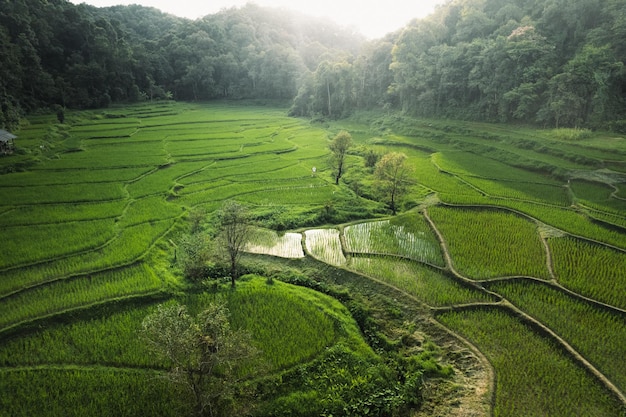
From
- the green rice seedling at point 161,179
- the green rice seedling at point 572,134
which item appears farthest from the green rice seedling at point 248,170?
the green rice seedling at point 572,134

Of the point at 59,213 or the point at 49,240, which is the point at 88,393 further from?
the point at 59,213

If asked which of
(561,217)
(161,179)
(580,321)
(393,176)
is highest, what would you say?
(393,176)

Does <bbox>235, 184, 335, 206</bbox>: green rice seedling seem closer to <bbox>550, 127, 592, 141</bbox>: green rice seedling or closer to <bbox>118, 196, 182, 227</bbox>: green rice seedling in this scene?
<bbox>118, 196, 182, 227</bbox>: green rice seedling

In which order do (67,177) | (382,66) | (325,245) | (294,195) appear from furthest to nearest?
(382,66) → (67,177) → (294,195) → (325,245)

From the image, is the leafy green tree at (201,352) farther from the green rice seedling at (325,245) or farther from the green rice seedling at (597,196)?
the green rice seedling at (597,196)

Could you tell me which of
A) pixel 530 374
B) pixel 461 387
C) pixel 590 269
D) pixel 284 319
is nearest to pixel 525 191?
pixel 590 269

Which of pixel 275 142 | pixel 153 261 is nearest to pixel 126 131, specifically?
pixel 275 142

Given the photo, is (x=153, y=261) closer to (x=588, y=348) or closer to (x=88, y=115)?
(x=588, y=348)
